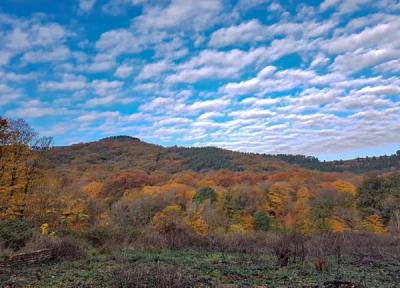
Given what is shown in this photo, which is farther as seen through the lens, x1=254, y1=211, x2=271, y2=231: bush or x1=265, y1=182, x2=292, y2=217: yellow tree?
x1=265, y1=182, x2=292, y2=217: yellow tree

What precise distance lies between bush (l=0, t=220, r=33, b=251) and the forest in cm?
8

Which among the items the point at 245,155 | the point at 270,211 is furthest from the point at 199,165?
the point at 270,211

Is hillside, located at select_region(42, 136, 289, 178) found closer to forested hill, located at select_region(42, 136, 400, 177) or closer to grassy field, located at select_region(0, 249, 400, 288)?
forested hill, located at select_region(42, 136, 400, 177)

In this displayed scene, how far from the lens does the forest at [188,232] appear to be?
1591 cm

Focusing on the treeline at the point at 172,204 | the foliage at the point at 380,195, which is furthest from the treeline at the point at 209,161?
the foliage at the point at 380,195

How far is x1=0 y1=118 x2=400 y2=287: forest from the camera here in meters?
15.9

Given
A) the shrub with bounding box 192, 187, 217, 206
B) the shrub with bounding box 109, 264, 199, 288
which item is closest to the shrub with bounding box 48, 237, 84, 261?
the shrub with bounding box 109, 264, 199, 288

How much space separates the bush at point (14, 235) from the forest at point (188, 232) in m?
0.08

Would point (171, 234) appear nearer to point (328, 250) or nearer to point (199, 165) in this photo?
point (328, 250)

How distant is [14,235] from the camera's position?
26.2m

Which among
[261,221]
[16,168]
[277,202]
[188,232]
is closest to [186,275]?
[188,232]

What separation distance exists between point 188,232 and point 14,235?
13946 mm

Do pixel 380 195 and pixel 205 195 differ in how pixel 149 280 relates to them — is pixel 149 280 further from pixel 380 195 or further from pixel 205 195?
pixel 205 195

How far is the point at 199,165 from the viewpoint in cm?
16825
